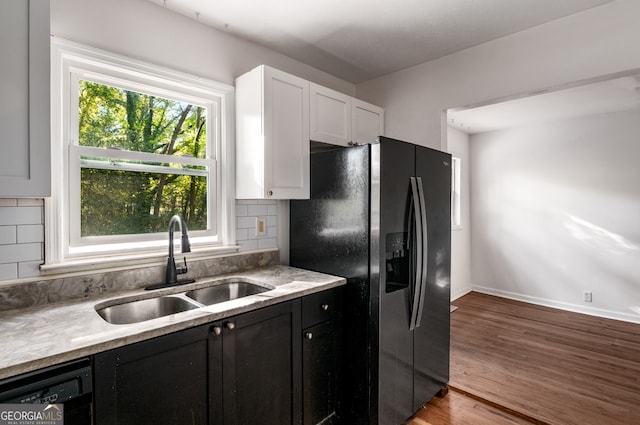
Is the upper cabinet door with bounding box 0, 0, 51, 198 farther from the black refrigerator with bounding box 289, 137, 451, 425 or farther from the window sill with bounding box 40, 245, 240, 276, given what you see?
the black refrigerator with bounding box 289, 137, 451, 425

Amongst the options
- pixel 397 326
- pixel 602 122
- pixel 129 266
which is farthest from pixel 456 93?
pixel 602 122

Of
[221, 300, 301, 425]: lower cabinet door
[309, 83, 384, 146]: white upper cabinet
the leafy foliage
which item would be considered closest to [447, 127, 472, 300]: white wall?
[309, 83, 384, 146]: white upper cabinet

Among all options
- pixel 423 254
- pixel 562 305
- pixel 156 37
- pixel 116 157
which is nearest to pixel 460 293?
pixel 562 305

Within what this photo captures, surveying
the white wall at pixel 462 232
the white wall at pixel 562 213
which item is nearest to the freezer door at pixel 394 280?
the white wall at pixel 462 232

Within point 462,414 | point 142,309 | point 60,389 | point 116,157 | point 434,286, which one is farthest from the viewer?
point 434,286

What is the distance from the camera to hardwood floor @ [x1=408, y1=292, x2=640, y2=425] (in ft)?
7.01

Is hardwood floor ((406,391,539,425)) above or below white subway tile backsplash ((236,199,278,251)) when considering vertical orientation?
below

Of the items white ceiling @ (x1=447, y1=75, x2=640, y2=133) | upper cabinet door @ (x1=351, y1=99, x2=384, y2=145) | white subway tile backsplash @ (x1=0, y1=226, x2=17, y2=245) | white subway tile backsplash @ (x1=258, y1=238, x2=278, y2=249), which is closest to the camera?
white subway tile backsplash @ (x1=0, y1=226, x2=17, y2=245)

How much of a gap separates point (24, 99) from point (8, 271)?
80cm

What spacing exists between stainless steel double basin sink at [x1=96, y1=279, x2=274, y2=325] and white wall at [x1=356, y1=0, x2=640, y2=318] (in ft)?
5.97

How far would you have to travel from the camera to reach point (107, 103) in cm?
181

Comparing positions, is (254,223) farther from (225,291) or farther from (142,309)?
(142,309)

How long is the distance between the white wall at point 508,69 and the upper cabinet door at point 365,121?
0.35 ft

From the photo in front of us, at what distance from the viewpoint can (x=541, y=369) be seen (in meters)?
2.70
